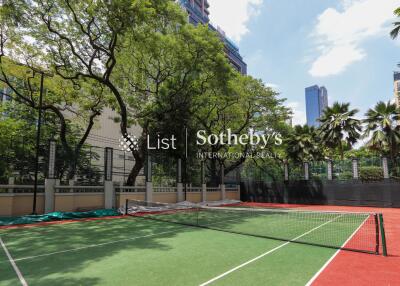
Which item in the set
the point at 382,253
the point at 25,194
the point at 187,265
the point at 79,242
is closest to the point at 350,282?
the point at 382,253

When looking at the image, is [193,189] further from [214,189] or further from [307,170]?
[307,170]

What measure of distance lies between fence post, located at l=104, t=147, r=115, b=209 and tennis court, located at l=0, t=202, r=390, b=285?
6137mm

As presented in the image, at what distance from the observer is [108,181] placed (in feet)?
61.6

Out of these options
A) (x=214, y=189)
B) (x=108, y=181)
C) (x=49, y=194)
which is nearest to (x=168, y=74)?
(x=108, y=181)

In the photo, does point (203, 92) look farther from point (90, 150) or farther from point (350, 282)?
point (350, 282)

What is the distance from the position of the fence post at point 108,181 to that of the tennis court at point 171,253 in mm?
6137

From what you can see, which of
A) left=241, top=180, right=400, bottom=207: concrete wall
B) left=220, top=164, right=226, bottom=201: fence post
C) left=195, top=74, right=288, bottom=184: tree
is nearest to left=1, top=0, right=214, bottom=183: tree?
left=195, top=74, right=288, bottom=184: tree

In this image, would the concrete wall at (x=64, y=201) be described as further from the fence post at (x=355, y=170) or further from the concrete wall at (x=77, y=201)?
the fence post at (x=355, y=170)

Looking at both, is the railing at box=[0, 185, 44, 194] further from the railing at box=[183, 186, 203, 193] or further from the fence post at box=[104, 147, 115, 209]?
the railing at box=[183, 186, 203, 193]

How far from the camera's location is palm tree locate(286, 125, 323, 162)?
3209cm

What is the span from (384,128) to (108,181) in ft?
82.6

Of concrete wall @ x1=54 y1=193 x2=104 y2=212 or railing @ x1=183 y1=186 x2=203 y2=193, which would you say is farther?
railing @ x1=183 y1=186 x2=203 y2=193

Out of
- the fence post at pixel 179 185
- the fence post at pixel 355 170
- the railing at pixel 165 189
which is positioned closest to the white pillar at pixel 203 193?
the fence post at pixel 179 185

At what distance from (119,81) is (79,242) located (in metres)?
16.7
